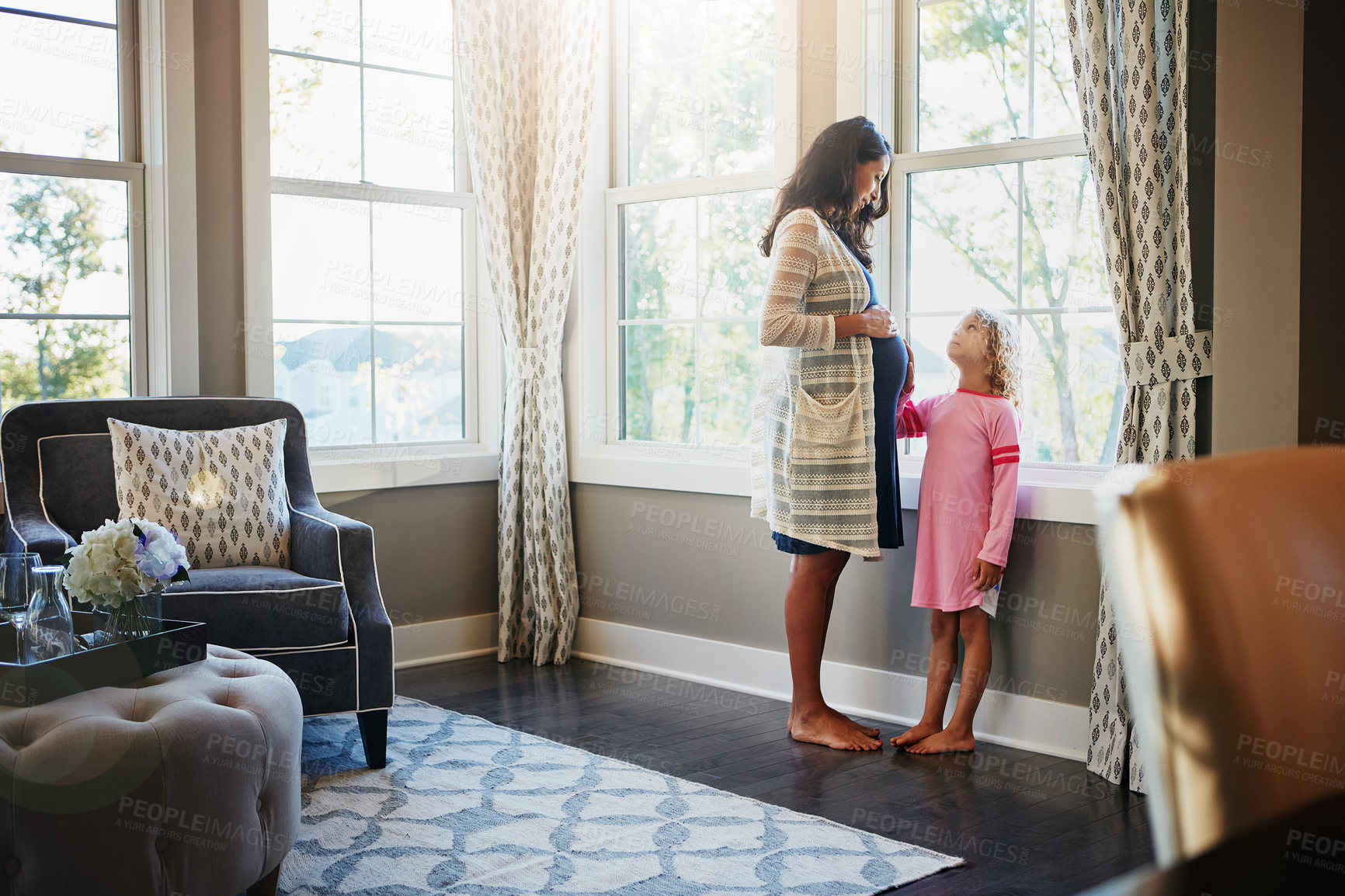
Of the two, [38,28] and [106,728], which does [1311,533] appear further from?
[38,28]

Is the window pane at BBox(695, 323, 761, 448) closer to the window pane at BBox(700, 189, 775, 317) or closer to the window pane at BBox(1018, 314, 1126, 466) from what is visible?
the window pane at BBox(700, 189, 775, 317)

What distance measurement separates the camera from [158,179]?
3914 millimetres

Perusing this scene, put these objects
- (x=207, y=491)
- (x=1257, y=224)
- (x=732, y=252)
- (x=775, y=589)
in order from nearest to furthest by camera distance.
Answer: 1. (x=1257, y=224)
2. (x=207, y=491)
3. (x=775, y=589)
4. (x=732, y=252)

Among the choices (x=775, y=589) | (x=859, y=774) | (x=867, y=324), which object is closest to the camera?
(x=859, y=774)

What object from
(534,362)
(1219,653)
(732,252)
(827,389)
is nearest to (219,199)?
(534,362)

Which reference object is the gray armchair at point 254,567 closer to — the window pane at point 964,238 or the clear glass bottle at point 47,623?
the clear glass bottle at point 47,623

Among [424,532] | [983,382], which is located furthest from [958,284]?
[424,532]

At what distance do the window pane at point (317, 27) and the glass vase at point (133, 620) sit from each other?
2.58m

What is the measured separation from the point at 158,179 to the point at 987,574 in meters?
2.97

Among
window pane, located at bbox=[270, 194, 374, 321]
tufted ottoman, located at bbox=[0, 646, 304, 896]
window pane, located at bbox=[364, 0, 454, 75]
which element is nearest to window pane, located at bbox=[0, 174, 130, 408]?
window pane, located at bbox=[270, 194, 374, 321]

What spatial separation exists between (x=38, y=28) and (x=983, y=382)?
3.23 m

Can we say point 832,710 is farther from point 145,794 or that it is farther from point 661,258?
point 145,794

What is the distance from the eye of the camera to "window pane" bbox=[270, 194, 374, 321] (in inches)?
167

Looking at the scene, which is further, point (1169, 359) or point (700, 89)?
point (700, 89)
